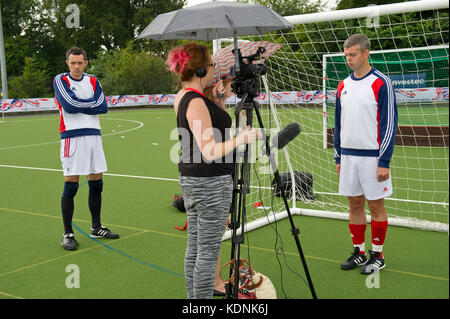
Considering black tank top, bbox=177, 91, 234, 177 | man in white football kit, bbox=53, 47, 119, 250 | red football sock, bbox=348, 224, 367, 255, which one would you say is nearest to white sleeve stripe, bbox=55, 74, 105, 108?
man in white football kit, bbox=53, 47, 119, 250

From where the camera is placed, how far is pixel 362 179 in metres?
4.46

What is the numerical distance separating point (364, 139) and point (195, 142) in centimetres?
185

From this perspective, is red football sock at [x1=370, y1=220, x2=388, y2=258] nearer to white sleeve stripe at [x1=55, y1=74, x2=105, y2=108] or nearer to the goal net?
the goal net

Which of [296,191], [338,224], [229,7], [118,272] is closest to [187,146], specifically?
[229,7]

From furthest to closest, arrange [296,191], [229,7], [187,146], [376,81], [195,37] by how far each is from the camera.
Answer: [296,191] → [195,37] → [376,81] → [229,7] → [187,146]

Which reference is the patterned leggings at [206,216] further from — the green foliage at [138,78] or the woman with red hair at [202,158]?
the green foliage at [138,78]

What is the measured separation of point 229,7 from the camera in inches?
143

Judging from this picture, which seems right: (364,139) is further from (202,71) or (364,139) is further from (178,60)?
(178,60)

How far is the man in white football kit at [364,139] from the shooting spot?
426 centimetres

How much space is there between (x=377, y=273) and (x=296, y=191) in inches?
108

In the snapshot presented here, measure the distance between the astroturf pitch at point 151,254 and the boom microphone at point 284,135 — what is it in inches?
44.1

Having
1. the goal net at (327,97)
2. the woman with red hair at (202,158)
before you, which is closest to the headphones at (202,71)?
the woman with red hair at (202,158)

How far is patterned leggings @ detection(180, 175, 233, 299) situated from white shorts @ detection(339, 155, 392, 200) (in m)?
1.62
